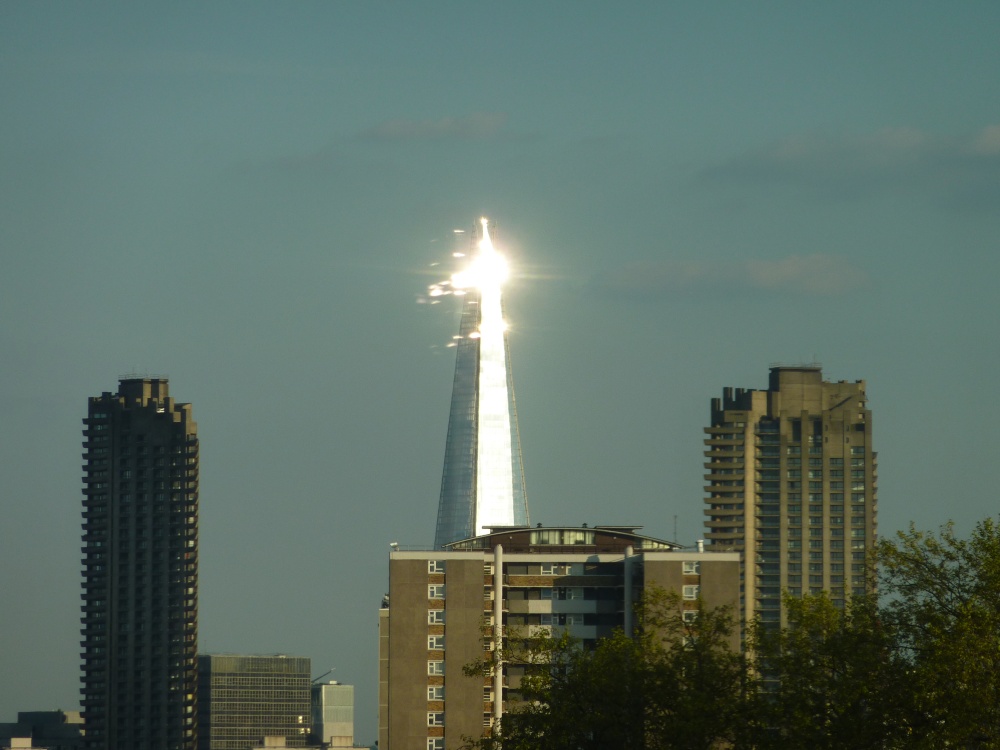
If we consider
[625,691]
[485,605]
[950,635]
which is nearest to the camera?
[950,635]

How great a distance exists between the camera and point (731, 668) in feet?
333

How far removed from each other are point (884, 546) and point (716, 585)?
281 feet

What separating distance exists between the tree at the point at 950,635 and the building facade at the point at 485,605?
237ft

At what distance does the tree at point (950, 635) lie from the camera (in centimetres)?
7250

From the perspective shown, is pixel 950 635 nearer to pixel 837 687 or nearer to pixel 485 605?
pixel 837 687

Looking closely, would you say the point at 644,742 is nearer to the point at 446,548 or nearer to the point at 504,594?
the point at 504,594

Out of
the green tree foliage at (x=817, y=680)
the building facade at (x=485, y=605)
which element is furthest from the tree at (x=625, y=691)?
the building facade at (x=485, y=605)

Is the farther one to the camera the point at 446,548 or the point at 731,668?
the point at 446,548

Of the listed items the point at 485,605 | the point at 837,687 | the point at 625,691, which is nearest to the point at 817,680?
the point at 837,687

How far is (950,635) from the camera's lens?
242 feet

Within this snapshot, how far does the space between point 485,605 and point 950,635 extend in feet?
304

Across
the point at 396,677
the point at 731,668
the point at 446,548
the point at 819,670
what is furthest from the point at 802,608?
the point at 446,548

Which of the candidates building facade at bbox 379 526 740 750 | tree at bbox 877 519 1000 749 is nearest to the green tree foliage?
tree at bbox 877 519 1000 749

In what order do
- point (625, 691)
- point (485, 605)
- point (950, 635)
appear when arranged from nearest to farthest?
point (950, 635)
point (625, 691)
point (485, 605)
